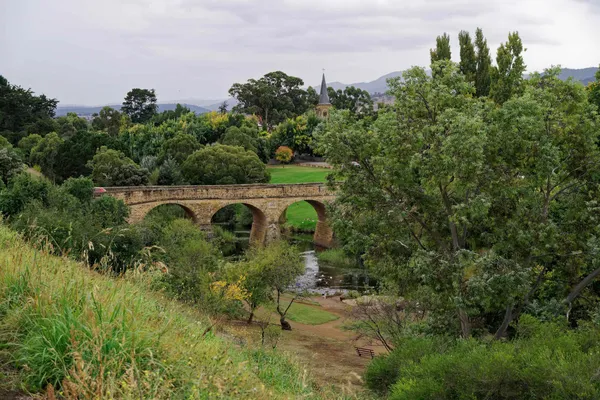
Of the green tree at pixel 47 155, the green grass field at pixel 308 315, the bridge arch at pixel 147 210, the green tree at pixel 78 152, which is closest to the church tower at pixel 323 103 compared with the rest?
the green tree at pixel 47 155

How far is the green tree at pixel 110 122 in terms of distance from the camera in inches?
3711

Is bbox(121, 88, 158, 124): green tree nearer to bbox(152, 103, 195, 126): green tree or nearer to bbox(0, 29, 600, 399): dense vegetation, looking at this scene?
bbox(152, 103, 195, 126): green tree

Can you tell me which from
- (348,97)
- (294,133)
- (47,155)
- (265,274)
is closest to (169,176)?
(47,155)

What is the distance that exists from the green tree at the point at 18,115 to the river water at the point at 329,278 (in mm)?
46682

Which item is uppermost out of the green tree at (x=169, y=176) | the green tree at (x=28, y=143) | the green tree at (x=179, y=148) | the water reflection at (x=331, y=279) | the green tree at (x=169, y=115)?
the green tree at (x=169, y=115)

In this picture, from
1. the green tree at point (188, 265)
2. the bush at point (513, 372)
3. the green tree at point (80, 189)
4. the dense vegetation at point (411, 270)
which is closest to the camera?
the dense vegetation at point (411, 270)

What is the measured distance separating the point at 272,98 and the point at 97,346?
98323 mm

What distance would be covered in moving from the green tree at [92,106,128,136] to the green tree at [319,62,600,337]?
82395 mm

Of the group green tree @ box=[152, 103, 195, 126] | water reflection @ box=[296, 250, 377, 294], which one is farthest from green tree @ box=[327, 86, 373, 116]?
water reflection @ box=[296, 250, 377, 294]

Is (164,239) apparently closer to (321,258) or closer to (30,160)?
(321,258)

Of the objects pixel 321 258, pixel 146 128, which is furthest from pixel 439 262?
pixel 146 128

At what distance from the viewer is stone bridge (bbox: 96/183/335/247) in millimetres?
41719

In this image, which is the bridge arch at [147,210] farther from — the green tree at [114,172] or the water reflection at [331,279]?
the water reflection at [331,279]

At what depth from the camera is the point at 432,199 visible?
15.5 m
